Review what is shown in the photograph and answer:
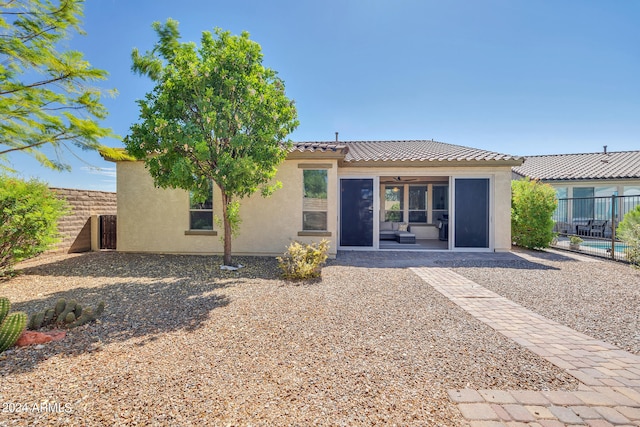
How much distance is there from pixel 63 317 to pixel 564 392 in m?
6.04

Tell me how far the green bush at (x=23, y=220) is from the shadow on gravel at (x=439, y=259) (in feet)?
25.0

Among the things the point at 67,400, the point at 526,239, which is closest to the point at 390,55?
the point at 526,239

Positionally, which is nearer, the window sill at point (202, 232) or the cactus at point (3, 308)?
the cactus at point (3, 308)

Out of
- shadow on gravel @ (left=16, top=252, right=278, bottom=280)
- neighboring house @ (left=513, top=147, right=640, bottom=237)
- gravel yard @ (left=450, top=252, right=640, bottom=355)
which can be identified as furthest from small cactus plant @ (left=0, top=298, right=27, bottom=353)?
neighboring house @ (left=513, top=147, right=640, bottom=237)

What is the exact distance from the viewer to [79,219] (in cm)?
1028

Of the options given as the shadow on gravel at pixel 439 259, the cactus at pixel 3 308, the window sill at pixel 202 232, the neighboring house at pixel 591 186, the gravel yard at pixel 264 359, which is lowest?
the gravel yard at pixel 264 359

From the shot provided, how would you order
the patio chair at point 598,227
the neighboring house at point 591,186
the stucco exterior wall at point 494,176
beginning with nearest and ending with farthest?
the stucco exterior wall at point 494,176 < the patio chair at point 598,227 < the neighboring house at point 591,186

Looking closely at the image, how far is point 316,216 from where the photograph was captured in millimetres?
9562

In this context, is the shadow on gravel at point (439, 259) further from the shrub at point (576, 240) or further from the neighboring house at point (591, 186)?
the neighboring house at point (591, 186)

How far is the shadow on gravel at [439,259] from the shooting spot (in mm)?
8180

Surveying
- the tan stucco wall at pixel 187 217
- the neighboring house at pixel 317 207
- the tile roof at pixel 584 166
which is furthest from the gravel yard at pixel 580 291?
the tile roof at pixel 584 166

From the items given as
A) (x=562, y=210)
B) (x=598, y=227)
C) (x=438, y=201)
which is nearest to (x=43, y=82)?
(x=438, y=201)

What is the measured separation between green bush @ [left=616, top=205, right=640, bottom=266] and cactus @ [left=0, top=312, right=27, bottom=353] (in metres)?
12.4

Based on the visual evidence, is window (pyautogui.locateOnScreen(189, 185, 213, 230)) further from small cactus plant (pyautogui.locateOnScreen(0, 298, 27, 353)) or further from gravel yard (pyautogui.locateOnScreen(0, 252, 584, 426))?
small cactus plant (pyautogui.locateOnScreen(0, 298, 27, 353))
